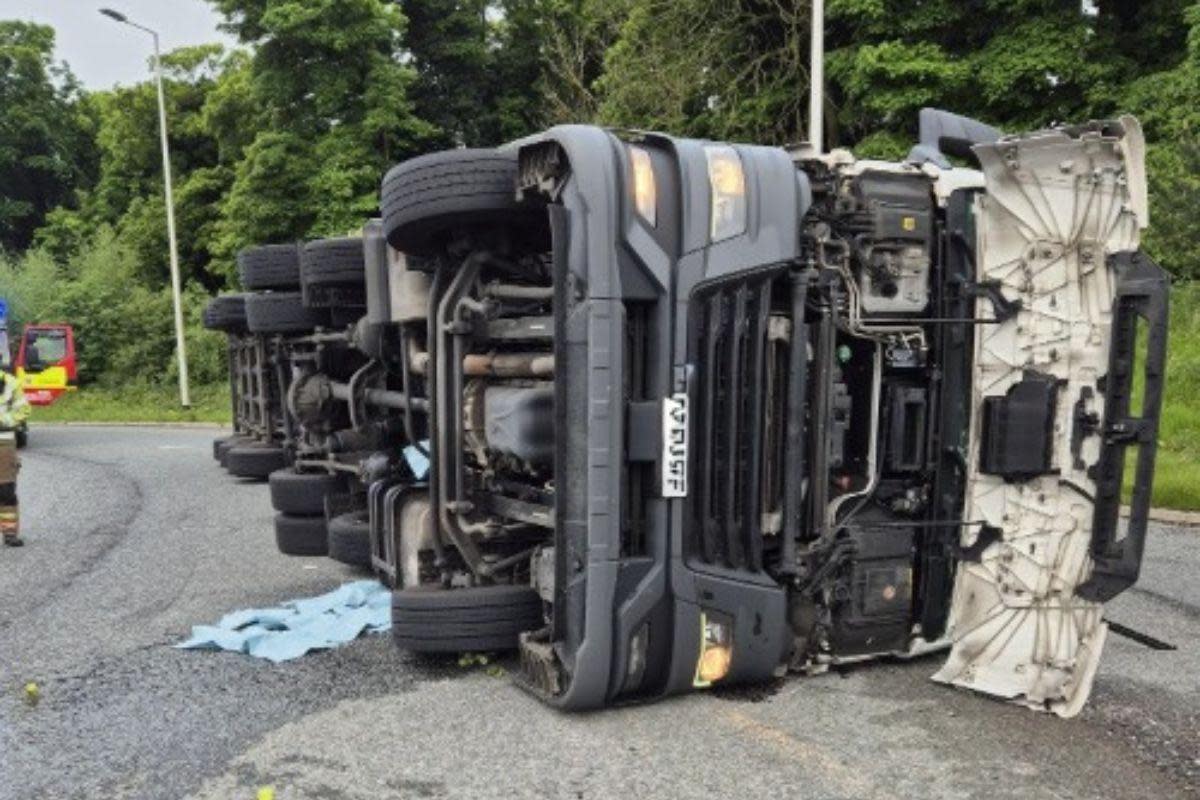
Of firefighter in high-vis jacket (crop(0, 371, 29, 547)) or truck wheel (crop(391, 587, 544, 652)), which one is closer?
truck wheel (crop(391, 587, 544, 652))

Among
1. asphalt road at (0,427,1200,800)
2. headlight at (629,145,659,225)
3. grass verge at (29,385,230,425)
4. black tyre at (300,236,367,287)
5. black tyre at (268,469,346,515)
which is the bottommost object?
grass verge at (29,385,230,425)

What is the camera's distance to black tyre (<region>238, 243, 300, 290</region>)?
8.03m

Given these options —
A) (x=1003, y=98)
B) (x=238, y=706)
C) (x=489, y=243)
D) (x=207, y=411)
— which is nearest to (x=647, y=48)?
(x=1003, y=98)

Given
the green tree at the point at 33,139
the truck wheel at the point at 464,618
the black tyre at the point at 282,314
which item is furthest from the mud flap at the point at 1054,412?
the green tree at the point at 33,139

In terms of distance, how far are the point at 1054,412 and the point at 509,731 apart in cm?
239

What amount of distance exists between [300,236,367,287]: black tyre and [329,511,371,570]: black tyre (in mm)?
1489

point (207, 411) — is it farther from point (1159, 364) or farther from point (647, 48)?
point (1159, 364)

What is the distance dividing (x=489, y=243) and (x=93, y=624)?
9.69ft

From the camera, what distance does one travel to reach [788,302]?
3.92m

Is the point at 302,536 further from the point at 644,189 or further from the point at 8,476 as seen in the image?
the point at 644,189

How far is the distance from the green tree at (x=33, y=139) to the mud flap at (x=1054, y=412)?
45.0m

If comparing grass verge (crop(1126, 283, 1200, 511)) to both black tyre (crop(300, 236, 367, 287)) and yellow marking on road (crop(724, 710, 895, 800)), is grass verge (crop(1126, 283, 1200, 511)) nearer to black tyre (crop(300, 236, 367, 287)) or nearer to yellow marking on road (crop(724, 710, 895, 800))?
yellow marking on road (crop(724, 710, 895, 800))

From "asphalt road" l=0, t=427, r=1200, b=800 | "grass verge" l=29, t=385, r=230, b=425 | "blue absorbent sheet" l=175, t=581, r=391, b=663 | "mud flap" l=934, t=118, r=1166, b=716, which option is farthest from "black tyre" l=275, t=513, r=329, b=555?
"grass verge" l=29, t=385, r=230, b=425

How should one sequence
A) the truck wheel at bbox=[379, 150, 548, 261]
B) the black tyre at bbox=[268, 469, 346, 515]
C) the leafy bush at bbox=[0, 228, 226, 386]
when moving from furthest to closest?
the leafy bush at bbox=[0, 228, 226, 386] < the black tyre at bbox=[268, 469, 346, 515] < the truck wheel at bbox=[379, 150, 548, 261]
